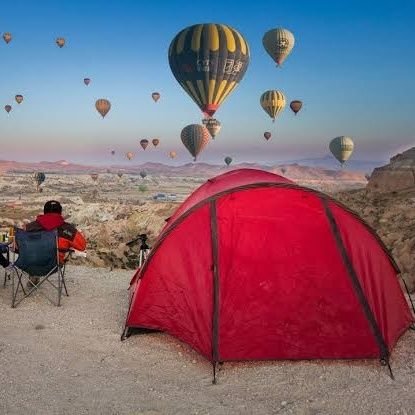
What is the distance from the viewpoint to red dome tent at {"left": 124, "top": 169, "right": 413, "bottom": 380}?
615 centimetres

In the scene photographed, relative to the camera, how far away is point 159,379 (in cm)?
570

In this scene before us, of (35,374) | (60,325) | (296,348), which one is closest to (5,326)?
(60,325)

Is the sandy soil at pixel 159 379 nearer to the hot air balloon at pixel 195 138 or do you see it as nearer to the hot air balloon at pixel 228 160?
the hot air balloon at pixel 195 138

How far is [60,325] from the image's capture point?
25.2ft

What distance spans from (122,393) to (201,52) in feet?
123

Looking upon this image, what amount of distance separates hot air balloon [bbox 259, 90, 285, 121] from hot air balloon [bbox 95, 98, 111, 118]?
3040 cm

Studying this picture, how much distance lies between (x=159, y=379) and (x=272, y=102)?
195 feet

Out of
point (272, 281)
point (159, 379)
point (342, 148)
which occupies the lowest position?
point (159, 379)

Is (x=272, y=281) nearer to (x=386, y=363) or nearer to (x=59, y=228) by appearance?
(x=386, y=363)

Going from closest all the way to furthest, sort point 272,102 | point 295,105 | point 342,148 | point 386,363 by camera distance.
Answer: point 386,363
point 272,102
point 295,105
point 342,148

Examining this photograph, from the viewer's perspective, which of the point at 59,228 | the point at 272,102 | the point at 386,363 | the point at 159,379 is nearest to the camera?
the point at 159,379

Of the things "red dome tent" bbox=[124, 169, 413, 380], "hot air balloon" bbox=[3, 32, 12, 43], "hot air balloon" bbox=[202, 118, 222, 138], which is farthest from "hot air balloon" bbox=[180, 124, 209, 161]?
"red dome tent" bbox=[124, 169, 413, 380]

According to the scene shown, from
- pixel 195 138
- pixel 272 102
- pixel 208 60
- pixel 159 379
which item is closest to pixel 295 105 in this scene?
pixel 272 102

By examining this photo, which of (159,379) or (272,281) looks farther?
(272,281)
